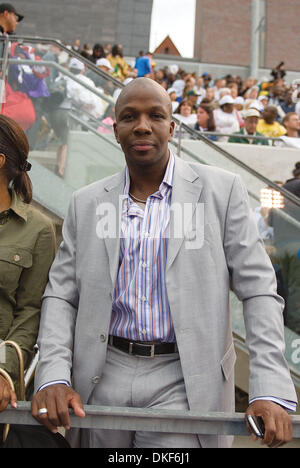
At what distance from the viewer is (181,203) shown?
2.19 metres

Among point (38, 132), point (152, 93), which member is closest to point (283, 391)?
point (152, 93)

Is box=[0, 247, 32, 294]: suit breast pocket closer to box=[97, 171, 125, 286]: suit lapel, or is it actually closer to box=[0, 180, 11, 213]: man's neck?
box=[0, 180, 11, 213]: man's neck

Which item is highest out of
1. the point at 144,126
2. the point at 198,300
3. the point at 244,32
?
the point at 244,32

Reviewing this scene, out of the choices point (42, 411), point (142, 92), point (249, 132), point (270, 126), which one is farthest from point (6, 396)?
point (270, 126)

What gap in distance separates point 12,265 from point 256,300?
1012 millimetres

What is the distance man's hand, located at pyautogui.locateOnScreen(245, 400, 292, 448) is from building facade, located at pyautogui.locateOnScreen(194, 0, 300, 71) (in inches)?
998

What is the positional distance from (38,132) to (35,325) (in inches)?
129

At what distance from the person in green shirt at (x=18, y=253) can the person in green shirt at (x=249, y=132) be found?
245 inches

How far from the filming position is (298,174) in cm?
621

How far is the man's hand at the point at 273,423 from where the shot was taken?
5.33 ft

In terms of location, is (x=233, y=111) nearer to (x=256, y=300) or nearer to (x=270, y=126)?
(x=270, y=126)

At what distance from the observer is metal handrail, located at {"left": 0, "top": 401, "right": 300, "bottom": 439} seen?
62.7 inches

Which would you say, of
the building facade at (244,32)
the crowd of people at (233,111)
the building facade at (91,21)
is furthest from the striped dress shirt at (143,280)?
the building facade at (244,32)

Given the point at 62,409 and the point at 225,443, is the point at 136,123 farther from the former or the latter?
the point at 225,443
